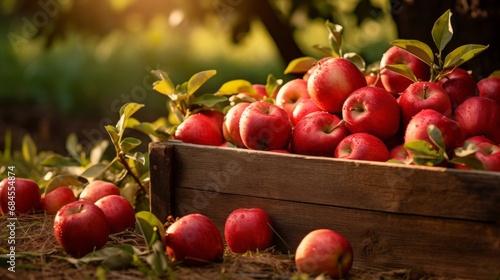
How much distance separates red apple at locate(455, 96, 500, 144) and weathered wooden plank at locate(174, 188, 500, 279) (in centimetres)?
37

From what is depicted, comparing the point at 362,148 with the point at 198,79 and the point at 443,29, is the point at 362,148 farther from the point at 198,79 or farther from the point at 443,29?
the point at 198,79

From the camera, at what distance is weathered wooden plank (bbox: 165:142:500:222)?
187cm

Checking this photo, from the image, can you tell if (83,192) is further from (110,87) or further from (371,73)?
(110,87)

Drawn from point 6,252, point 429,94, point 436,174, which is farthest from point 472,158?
point 6,252

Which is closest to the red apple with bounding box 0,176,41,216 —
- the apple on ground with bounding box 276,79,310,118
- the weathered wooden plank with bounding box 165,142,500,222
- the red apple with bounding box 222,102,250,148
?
the weathered wooden plank with bounding box 165,142,500,222

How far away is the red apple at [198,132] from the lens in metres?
2.48

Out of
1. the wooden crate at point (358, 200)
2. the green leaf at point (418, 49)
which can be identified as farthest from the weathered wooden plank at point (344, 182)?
the green leaf at point (418, 49)

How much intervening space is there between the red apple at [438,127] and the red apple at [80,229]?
0.99m

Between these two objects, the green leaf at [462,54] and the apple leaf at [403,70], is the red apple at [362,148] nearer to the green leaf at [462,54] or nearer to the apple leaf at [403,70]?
the apple leaf at [403,70]

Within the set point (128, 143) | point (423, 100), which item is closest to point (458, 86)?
point (423, 100)

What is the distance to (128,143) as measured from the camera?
2.52 m

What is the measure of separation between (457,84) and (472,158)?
0.48m

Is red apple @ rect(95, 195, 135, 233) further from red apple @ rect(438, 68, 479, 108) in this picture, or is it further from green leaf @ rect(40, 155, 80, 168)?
red apple @ rect(438, 68, 479, 108)

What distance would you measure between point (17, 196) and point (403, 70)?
1.53 meters
